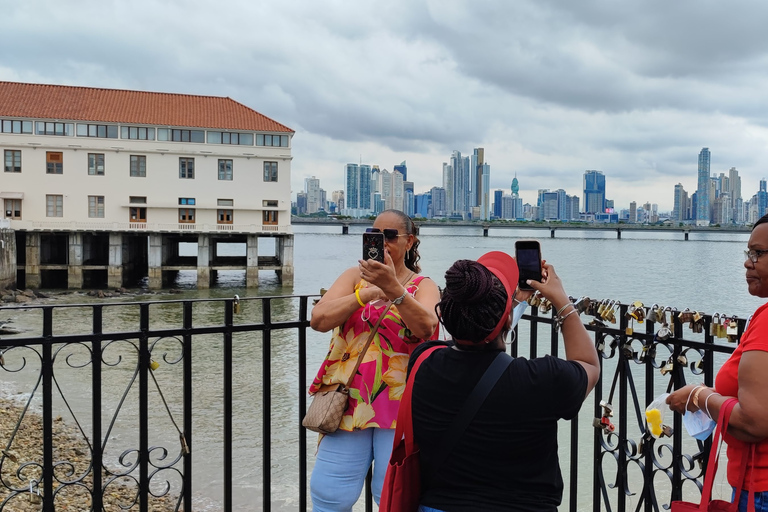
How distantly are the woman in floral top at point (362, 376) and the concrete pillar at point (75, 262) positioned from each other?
40623mm

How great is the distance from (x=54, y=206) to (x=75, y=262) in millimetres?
4162

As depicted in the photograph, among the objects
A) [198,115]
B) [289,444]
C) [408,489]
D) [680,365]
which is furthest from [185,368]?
[198,115]

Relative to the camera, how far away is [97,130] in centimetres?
4178

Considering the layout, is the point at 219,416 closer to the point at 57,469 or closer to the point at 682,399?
the point at 57,469

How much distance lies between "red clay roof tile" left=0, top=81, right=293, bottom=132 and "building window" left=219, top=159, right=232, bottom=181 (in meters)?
2.22

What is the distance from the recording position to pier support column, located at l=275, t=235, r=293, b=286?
41.8 meters

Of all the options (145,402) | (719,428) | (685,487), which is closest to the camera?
(719,428)

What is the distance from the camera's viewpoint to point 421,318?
9.36 feet

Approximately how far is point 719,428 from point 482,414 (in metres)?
0.82

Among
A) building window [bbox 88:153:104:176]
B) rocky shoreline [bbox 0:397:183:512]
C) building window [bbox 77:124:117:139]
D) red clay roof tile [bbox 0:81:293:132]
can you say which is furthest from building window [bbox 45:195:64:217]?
rocky shoreline [bbox 0:397:183:512]

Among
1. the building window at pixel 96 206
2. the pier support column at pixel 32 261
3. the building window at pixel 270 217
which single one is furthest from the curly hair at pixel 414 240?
the building window at pixel 96 206

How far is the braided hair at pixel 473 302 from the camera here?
2057 millimetres

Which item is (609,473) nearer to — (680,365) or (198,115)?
(680,365)

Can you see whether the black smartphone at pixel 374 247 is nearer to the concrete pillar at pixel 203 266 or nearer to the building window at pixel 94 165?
the concrete pillar at pixel 203 266
